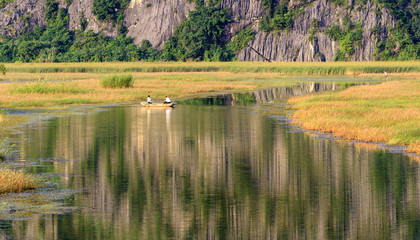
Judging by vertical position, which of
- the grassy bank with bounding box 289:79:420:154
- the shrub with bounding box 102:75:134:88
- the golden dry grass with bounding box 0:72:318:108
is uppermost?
the shrub with bounding box 102:75:134:88

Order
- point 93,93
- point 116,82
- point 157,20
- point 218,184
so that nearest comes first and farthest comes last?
point 218,184
point 93,93
point 116,82
point 157,20

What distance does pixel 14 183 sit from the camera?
22.2 metres

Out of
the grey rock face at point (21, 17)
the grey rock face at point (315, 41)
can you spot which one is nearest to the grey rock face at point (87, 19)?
the grey rock face at point (21, 17)

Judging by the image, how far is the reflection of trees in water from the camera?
60.4 ft

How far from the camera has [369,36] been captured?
158 m

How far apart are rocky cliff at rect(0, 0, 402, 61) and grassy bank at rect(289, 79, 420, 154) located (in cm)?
10140

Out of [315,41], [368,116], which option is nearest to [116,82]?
[368,116]

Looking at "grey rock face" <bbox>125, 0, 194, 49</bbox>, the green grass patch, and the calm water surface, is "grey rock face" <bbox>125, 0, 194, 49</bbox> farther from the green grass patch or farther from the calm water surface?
the calm water surface

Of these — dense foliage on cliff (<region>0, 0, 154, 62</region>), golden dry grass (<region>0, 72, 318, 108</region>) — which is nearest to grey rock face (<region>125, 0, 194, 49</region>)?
dense foliage on cliff (<region>0, 0, 154, 62</region>)

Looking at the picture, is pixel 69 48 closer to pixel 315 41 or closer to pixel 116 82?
pixel 315 41

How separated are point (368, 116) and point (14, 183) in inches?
953

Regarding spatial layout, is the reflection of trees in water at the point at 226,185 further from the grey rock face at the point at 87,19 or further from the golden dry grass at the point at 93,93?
the grey rock face at the point at 87,19

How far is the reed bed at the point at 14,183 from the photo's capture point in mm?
22016

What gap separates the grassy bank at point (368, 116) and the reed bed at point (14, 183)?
16532 mm
